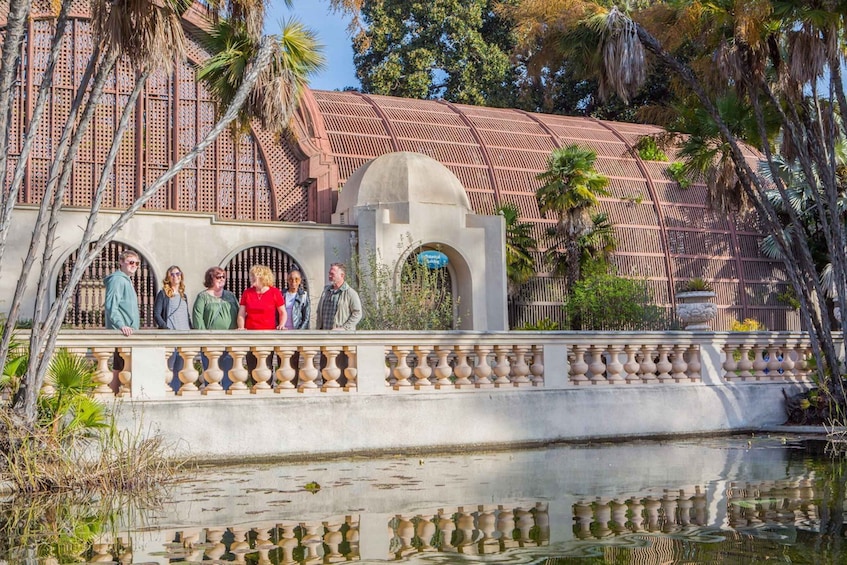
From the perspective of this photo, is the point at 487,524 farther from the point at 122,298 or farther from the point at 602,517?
the point at 122,298

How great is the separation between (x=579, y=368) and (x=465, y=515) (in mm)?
6523

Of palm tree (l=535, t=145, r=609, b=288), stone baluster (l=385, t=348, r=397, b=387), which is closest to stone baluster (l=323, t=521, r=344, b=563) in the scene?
stone baluster (l=385, t=348, r=397, b=387)

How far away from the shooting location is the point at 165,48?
1003cm

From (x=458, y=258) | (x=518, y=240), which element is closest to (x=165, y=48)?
(x=458, y=258)

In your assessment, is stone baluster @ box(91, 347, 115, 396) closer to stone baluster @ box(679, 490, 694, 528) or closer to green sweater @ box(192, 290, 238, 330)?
green sweater @ box(192, 290, 238, 330)

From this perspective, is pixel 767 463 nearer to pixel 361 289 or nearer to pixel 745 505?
pixel 745 505

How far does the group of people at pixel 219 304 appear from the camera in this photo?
1167cm

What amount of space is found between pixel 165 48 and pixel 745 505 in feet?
21.3

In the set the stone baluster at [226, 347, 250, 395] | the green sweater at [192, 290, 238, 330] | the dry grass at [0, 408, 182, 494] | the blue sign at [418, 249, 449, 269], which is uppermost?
the blue sign at [418, 249, 449, 269]

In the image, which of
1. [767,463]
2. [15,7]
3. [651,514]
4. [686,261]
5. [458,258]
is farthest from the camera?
[686,261]

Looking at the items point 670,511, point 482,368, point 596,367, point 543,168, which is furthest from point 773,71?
point 543,168

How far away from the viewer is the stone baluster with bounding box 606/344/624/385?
46.0ft

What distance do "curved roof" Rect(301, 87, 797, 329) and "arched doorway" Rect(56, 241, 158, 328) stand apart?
6.00 metres

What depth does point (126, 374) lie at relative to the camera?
1119 centimetres
